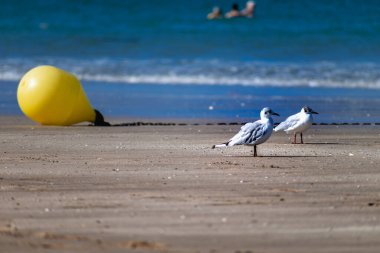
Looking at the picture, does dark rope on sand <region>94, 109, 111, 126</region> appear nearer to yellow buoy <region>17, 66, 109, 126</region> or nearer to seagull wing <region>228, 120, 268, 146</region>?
yellow buoy <region>17, 66, 109, 126</region>

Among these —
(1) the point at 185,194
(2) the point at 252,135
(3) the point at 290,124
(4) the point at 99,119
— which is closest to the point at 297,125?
(3) the point at 290,124

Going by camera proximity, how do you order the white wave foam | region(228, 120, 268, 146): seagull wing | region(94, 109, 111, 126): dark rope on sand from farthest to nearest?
the white wave foam, region(94, 109, 111, 126): dark rope on sand, region(228, 120, 268, 146): seagull wing

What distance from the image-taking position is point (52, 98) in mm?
14039

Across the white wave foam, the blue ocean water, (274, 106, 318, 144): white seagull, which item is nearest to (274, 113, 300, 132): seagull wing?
(274, 106, 318, 144): white seagull

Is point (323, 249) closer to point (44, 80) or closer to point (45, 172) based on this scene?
point (45, 172)

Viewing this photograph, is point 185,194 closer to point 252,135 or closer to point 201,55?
point 252,135

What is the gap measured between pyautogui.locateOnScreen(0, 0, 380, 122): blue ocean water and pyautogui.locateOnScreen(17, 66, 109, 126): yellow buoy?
1.72m

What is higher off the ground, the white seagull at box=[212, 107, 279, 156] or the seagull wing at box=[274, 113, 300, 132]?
the seagull wing at box=[274, 113, 300, 132]

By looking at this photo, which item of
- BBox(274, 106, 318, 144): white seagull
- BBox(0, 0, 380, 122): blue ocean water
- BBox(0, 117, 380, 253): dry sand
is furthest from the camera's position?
BBox(0, 0, 380, 122): blue ocean water

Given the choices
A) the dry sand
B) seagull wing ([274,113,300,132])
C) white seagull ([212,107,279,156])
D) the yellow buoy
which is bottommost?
the dry sand

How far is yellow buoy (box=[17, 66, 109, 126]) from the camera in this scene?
551 inches

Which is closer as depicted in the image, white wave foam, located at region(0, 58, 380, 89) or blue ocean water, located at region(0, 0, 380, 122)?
blue ocean water, located at region(0, 0, 380, 122)

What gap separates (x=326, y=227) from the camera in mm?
7074

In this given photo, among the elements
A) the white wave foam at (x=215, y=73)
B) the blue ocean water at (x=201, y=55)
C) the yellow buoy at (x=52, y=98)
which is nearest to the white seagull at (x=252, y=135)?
the yellow buoy at (x=52, y=98)
